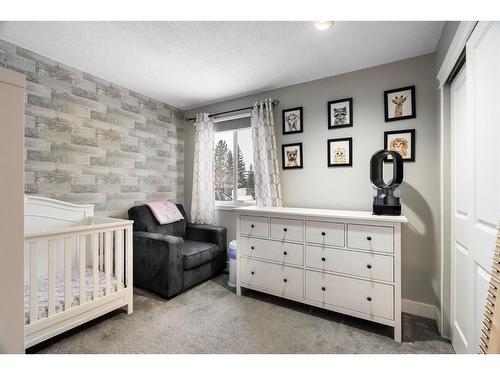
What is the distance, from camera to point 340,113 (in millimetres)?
2510

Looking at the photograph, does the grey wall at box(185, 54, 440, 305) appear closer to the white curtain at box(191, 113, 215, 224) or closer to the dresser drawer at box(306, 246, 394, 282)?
the dresser drawer at box(306, 246, 394, 282)

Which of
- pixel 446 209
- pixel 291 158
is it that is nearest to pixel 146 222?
pixel 291 158

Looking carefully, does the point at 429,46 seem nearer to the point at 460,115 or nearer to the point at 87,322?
the point at 460,115

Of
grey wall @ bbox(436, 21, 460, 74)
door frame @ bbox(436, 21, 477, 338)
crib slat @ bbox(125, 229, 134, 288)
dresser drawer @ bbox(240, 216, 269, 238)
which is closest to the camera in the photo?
grey wall @ bbox(436, 21, 460, 74)

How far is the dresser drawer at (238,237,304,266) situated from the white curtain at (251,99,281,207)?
59cm

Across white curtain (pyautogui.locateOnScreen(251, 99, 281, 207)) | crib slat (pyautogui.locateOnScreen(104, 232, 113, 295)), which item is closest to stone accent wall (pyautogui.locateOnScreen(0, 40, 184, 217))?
crib slat (pyautogui.locateOnScreen(104, 232, 113, 295))

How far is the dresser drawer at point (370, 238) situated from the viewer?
69.9 inches

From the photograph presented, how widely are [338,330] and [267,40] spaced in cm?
244

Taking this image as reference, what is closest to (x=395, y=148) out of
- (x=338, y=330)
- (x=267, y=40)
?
(x=267, y=40)

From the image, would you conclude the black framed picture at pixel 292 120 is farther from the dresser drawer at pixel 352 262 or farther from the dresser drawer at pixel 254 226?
the dresser drawer at pixel 352 262

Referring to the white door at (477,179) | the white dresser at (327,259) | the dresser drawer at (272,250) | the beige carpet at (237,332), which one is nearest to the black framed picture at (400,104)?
the white door at (477,179)

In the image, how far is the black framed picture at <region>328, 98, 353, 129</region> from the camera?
2.46 metres

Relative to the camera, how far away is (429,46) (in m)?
2.01

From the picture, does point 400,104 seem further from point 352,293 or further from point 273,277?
point 273,277
